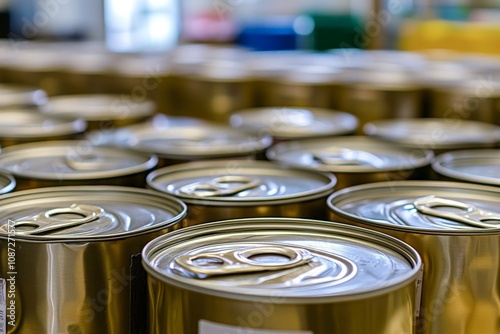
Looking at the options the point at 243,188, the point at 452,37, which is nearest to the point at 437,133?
the point at 243,188

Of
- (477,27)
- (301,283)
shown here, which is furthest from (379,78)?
(477,27)

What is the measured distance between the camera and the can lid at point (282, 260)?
0.88 meters

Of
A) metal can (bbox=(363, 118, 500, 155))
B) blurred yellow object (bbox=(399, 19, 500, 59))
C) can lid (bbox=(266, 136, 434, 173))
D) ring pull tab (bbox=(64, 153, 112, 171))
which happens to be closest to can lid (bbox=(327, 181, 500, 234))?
can lid (bbox=(266, 136, 434, 173))

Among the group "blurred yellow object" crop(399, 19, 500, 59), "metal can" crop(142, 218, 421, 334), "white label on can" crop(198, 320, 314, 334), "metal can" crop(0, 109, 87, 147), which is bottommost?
"white label on can" crop(198, 320, 314, 334)

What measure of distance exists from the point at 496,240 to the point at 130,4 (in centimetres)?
850

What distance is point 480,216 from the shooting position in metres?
1.19

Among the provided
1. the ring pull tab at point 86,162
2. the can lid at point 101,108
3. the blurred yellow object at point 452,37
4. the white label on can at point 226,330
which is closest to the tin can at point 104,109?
the can lid at point 101,108

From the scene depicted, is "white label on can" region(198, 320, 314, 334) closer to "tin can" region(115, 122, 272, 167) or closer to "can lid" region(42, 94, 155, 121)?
"tin can" region(115, 122, 272, 167)

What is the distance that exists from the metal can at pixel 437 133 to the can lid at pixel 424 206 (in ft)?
1.18

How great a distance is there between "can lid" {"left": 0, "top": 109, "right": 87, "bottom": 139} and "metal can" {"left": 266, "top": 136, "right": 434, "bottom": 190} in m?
0.56

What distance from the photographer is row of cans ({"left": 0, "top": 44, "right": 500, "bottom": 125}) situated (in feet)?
7.29

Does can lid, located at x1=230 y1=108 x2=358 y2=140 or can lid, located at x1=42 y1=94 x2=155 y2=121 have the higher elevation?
can lid, located at x1=42 y1=94 x2=155 y2=121

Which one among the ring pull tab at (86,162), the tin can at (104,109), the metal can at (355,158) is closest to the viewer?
the metal can at (355,158)

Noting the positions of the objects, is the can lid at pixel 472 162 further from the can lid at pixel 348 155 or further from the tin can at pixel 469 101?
the tin can at pixel 469 101
